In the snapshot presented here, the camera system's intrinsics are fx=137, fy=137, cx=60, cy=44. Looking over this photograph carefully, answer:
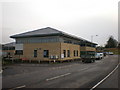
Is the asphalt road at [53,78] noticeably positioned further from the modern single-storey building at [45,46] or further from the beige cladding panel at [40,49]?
the modern single-storey building at [45,46]

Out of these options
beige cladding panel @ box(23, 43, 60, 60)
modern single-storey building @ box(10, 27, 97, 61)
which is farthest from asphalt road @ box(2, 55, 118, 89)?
modern single-storey building @ box(10, 27, 97, 61)

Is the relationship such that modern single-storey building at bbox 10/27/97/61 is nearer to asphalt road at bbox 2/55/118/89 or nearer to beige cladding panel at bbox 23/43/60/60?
beige cladding panel at bbox 23/43/60/60

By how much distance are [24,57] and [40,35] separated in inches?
303

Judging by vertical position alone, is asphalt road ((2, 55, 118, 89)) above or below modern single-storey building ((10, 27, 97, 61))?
below

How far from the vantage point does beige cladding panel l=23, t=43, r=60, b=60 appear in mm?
→ 31830

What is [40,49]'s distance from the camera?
33.6 m

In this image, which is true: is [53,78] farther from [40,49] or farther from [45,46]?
[40,49]

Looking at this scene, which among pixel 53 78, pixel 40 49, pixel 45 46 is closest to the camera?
pixel 53 78

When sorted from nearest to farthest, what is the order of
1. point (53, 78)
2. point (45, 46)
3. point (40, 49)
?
point (53, 78) < point (45, 46) < point (40, 49)

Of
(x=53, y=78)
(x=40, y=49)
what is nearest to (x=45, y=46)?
(x=40, y=49)

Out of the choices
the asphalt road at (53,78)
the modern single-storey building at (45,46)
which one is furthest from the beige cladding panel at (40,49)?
the asphalt road at (53,78)

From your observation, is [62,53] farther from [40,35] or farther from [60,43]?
[40,35]

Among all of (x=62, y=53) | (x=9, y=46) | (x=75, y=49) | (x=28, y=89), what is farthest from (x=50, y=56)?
(x=9, y=46)

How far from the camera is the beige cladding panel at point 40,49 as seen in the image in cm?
3183
